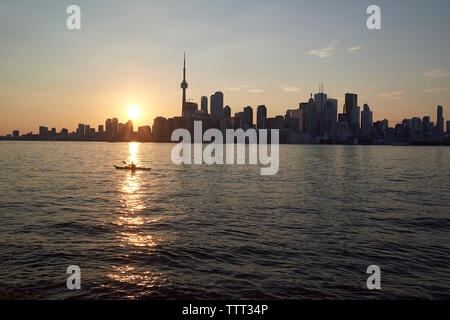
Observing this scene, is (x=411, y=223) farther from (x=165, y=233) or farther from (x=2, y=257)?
(x=2, y=257)

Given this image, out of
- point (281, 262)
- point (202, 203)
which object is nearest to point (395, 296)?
point (281, 262)

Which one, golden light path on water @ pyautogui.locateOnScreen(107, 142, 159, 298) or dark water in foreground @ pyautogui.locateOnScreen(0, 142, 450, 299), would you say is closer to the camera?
dark water in foreground @ pyautogui.locateOnScreen(0, 142, 450, 299)

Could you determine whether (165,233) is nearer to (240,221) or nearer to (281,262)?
(240,221)

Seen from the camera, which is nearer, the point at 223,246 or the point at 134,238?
the point at 223,246

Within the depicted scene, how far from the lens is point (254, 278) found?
14.9m

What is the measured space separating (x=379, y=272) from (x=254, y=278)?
6347mm

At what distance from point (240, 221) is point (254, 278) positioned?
1142 centimetres

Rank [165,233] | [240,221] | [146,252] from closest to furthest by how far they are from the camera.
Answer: [146,252] < [165,233] < [240,221]

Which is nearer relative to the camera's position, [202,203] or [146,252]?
[146,252]

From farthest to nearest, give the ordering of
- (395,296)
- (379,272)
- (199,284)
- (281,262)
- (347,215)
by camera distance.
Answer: (347,215), (281,262), (379,272), (199,284), (395,296)

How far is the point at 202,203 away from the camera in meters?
35.1

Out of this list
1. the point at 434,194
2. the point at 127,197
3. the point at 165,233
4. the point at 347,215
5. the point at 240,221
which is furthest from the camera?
the point at 434,194

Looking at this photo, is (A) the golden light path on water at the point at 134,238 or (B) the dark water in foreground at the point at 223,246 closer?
(B) the dark water in foreground at the point at 223,246

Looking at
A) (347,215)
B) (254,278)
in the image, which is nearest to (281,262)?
(254,278)
